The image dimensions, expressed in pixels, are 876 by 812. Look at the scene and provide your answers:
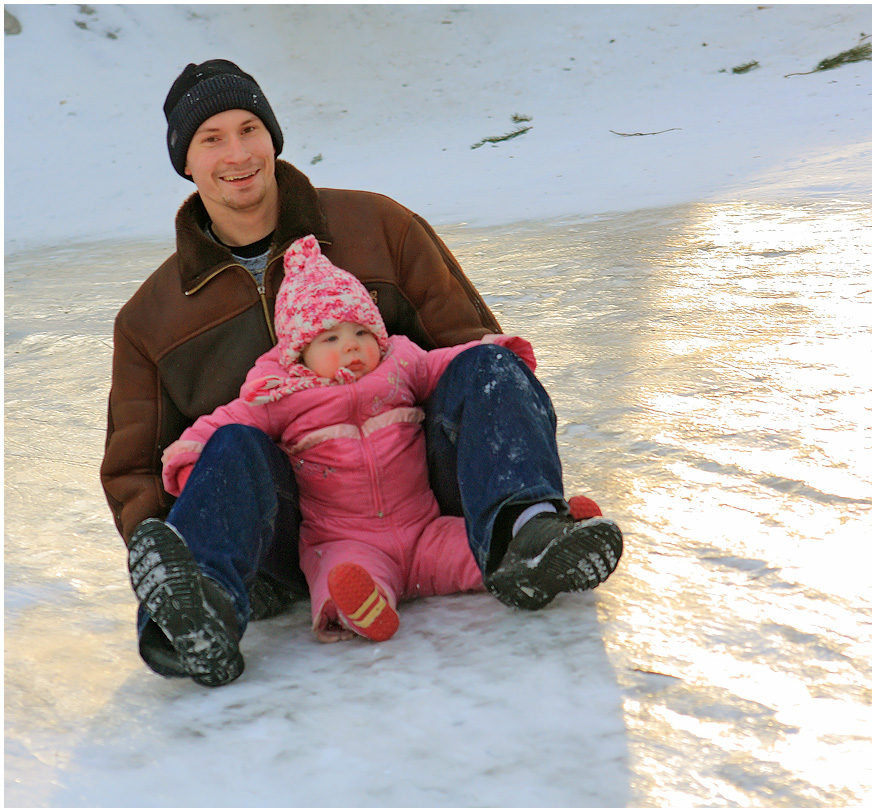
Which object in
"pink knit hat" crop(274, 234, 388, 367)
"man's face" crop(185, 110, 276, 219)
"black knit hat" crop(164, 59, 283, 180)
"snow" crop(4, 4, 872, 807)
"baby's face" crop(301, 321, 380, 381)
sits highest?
"black knit hat" crop(164, 59, 283, 180)

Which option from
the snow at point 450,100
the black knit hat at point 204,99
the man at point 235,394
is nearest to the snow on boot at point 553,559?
the man at point 235,394

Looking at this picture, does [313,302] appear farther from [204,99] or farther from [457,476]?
[204,99]

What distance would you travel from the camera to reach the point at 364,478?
168 centimetres

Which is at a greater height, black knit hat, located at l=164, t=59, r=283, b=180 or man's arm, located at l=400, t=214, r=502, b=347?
black knit hat, located at l=164, t=59, r=283, b=180

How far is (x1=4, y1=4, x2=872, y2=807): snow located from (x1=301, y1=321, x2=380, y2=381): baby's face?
0.43m

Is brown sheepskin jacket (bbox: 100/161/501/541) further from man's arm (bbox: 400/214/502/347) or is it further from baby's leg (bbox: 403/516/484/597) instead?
baby's leg (bbox: 403/516/484/597)

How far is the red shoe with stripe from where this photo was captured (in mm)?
1472

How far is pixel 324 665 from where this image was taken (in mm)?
1521

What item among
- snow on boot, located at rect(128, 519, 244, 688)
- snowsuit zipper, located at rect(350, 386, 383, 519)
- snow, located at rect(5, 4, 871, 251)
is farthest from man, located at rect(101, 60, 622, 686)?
snow, located at rect(5, 4, 871, 251)

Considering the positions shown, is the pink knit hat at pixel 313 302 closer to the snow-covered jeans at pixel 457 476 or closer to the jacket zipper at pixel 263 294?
the jacket zipper at pixel 263 294

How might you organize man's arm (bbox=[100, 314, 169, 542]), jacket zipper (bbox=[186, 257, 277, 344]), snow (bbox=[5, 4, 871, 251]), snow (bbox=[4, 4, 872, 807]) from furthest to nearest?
snow (bbox=[5, 4, 871, 251]), jacket zipper (bbox=[186, 257, 277, 344]), man's arm (bbox=[100, 314, 169, 542]), snow (bbox=[4, 4, 872, 807])

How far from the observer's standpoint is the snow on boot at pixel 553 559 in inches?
54.8

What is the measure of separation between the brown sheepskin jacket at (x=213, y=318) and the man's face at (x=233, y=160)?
6 cm

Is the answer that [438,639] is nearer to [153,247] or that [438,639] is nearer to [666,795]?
[666,795]
